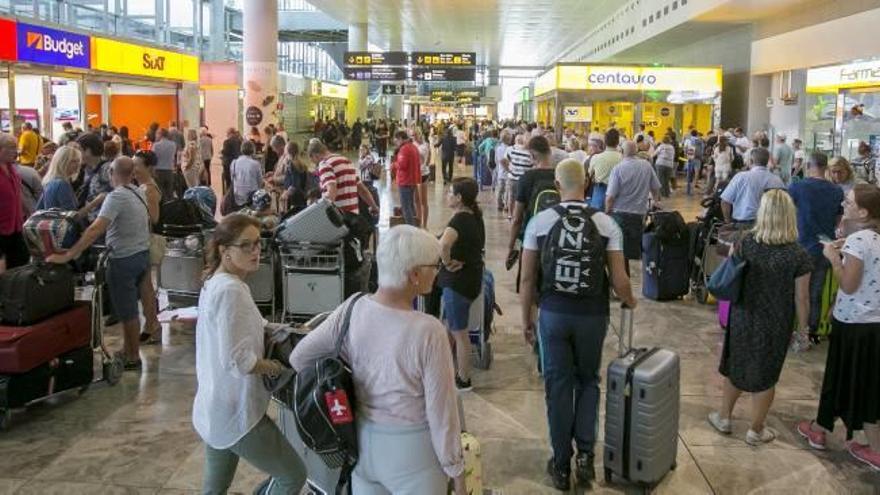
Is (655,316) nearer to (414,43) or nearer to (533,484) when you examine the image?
(533,484)

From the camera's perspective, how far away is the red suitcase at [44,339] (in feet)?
16.1

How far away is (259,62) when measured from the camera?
19.6 metres

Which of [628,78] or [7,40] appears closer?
[7,40]

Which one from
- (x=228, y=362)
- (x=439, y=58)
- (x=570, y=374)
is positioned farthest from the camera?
(x=439, y=58)

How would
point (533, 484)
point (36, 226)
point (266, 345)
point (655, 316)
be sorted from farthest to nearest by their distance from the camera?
point (655, 316) < point (36, 226) < point (533, 484) < point (266, 345)

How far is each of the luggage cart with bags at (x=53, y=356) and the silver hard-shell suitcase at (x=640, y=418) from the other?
348 centimetres

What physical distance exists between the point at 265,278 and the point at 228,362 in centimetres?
391

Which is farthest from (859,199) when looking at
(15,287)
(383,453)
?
(15,287)

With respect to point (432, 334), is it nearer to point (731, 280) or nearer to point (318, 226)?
point (731, 280)

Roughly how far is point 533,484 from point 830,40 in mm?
15210

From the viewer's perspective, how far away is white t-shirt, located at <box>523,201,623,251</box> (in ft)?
13.2

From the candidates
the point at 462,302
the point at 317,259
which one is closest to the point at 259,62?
the point at 317,259

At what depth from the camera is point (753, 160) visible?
817cm

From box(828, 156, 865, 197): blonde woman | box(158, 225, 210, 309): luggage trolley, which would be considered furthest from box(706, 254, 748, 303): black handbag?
box(158, 225, 210, 309): luggage trolley
